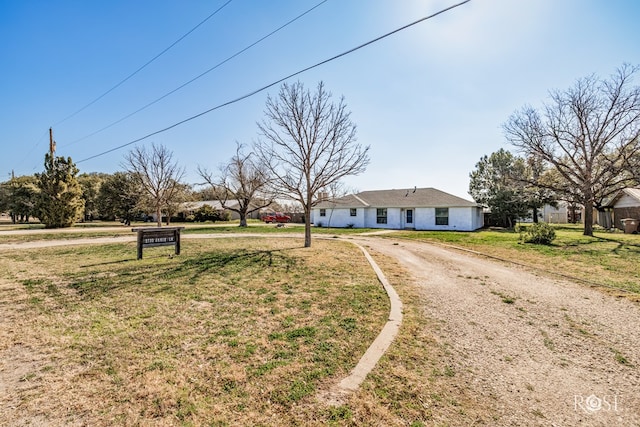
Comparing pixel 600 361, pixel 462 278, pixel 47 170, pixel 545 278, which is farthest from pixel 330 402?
pixel 47 170

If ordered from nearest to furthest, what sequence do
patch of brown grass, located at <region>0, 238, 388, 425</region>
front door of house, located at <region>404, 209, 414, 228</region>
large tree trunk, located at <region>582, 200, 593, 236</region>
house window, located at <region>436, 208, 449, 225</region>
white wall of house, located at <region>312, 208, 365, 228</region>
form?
patch of brown grass, located at <region>0, 238, 388, 425</region> → large tree trunk, located at <region>582, 200, 593, 236</region> → house window, located at <region>436, 208, 449, 225</region> → front door of house, located at <region>404, 209, 414, 228</region> → white wall of house, located at <region>312, 208, 365, 228</region>

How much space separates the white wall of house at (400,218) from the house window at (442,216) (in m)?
0.25

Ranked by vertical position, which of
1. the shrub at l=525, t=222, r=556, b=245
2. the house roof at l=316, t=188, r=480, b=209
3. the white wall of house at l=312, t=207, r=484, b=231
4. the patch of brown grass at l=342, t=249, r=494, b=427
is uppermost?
the house roof at l=316, t=188, r=480, b=209

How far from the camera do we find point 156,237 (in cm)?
1002

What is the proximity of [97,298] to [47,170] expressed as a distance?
2462 cm

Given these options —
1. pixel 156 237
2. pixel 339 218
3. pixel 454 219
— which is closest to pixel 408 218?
pixel 454 219

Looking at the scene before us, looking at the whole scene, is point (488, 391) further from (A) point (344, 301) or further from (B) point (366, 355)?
(A) point (344, 301)

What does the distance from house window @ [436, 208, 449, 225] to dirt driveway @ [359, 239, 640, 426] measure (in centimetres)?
1816

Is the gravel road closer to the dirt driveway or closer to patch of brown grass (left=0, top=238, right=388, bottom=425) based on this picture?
the dirt driveway

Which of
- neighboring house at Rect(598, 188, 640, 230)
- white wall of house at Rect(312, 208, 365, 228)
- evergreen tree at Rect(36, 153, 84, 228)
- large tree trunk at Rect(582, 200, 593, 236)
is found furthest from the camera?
white wall of house at Rect(312, 208, 365, 228)

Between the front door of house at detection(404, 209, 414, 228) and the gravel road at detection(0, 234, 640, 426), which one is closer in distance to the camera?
the gravel road at detection(0, 234, 640, 426)

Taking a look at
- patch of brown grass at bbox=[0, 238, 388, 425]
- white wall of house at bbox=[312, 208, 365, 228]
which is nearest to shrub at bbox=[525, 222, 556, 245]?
patch of brown grass at bbox=[0, 238, 388, 425]

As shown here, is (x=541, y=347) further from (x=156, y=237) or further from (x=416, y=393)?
(x=156, y=237)

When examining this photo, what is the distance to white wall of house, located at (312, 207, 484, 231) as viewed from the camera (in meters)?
24.0
